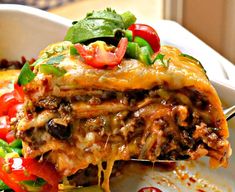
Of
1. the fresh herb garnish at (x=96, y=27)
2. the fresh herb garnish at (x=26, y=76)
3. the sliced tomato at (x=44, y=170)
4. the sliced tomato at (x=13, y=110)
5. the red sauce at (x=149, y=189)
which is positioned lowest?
the red sauce at (x=149, y=189)

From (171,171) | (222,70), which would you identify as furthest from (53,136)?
(222,70)

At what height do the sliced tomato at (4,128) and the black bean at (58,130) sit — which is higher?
the black bean at (58,130)

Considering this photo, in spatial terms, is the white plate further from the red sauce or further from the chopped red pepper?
the chopped red pepper

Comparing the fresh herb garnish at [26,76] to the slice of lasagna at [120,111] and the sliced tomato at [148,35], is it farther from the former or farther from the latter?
the sliced tomato at [148,35]

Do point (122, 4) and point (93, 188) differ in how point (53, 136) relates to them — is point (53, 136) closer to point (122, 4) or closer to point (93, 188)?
point (93, 188)

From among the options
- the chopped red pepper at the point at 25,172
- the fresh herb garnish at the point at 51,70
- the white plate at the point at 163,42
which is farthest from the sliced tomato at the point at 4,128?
the fresh herb garnish at the point at 51,70

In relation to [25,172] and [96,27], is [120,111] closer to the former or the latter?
[96,27]

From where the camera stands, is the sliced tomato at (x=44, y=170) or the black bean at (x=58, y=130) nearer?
the black bean at (x=58, y=130)

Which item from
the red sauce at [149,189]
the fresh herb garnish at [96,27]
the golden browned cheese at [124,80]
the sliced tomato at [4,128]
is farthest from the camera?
the sliced tomato at [4,128]
